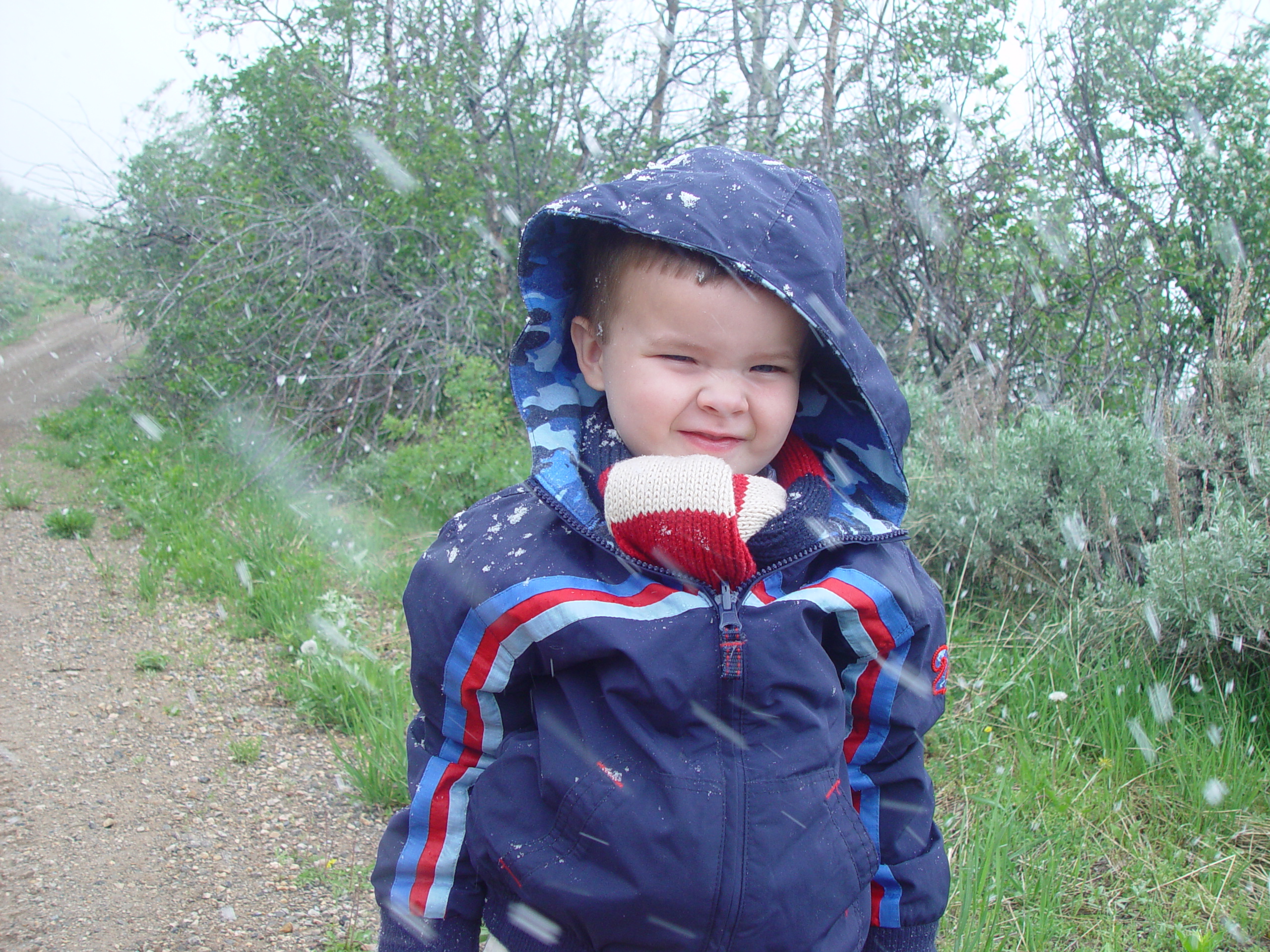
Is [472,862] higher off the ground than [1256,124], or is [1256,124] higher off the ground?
[1256,124]

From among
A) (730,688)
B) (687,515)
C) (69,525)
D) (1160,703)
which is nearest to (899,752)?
(730,688)

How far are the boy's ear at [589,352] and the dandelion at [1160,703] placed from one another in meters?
2.09

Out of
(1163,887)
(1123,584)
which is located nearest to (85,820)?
(1163,887)

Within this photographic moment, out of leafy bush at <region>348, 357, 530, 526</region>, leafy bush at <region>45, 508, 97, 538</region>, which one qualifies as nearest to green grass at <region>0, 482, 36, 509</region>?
leafy bush at <region>45, 508, 97, 538</region>

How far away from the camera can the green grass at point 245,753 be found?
2994 millimetres

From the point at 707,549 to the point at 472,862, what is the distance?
0.61m

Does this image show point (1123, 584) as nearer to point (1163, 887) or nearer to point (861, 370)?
point (1163, 887)

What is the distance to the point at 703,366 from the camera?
1478 millimetres

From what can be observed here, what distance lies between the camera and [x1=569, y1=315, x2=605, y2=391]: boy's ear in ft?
5.42

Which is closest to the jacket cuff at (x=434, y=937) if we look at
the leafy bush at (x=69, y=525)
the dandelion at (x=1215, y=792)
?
the dandelion at (x=1215, y=792)

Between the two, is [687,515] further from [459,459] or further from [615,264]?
[459,459]

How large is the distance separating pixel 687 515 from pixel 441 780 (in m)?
0.57

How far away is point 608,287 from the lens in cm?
160

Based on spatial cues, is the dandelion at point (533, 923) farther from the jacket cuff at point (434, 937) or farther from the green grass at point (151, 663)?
the green grass at point (151, 663)
